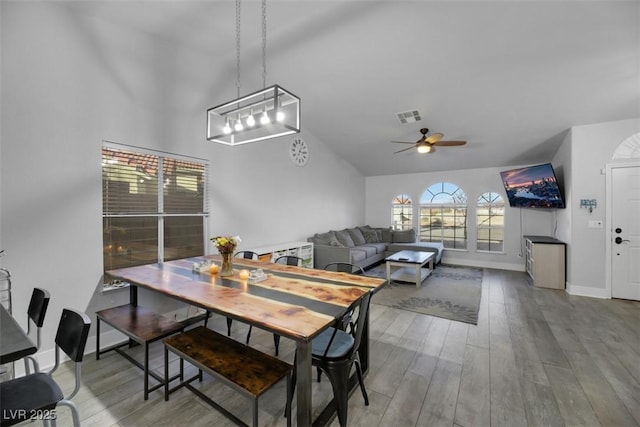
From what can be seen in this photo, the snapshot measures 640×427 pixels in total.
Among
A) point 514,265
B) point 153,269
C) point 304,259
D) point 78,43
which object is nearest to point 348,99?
point 304,259

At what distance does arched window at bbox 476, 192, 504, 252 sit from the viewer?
6.66 metres

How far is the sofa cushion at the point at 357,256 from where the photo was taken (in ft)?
17.8

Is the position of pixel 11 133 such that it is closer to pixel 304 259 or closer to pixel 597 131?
pixel 304 259

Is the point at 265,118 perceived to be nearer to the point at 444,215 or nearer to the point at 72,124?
the point at 72,124

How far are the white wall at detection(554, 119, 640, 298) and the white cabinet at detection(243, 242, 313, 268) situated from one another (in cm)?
453

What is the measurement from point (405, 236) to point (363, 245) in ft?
4.22

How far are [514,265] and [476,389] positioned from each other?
5.47 metres

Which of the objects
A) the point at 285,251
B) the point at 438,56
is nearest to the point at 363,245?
the point at 285,251

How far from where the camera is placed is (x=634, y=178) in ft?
13.5

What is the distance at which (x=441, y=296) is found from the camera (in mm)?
4422

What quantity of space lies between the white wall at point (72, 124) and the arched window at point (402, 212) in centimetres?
566

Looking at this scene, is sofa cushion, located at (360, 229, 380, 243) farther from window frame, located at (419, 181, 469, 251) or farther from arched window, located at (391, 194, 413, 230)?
window frame, located at (419, 181, 469, 251)

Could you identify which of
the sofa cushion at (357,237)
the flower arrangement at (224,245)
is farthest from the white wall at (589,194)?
the flower arrangement at (224,245)

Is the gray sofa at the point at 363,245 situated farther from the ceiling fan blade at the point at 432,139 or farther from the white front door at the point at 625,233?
the white front door at the point at 625,233
